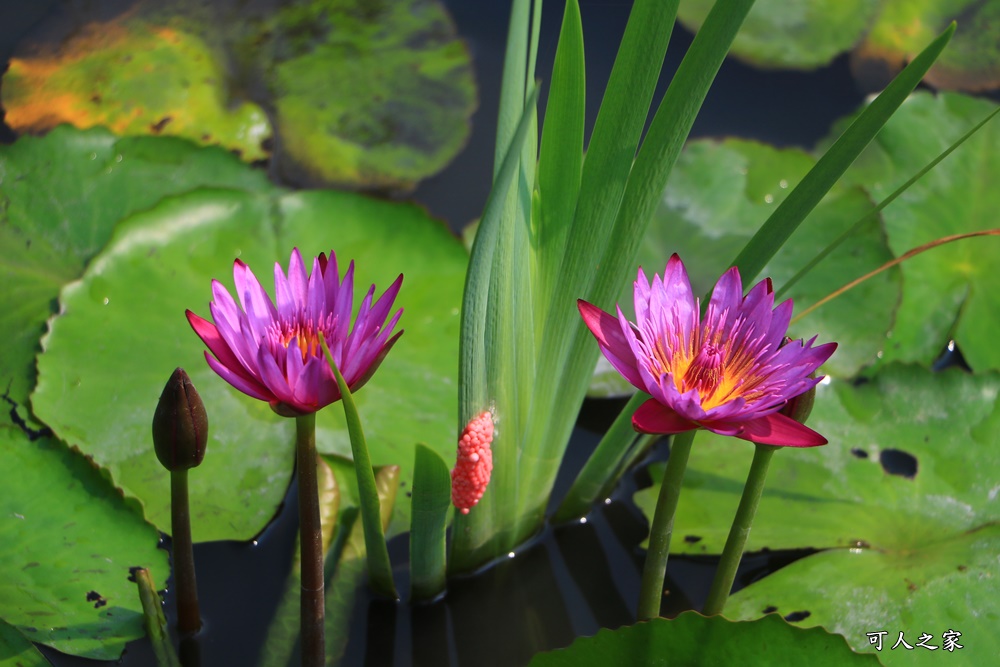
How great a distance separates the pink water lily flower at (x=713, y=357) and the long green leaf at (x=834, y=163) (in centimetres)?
13

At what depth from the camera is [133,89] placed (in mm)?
2045

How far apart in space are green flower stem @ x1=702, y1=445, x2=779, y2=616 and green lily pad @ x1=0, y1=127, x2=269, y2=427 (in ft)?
4.20

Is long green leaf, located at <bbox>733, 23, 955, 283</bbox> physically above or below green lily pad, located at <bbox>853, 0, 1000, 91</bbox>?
below

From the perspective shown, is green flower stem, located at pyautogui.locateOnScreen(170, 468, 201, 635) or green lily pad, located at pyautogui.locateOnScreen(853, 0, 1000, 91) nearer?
green flower stem, located at pyautogui.locateOnScreen(170, 468, 201, 635)

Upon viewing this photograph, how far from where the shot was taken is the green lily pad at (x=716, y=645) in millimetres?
1039

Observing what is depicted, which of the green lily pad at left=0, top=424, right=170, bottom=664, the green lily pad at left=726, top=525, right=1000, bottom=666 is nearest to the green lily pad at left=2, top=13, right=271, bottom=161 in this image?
the green lily pad at left=0, top=424, right=170, bottom=664

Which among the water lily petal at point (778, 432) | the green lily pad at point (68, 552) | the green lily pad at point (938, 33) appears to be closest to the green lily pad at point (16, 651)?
the green lily pad at point (68, 552)

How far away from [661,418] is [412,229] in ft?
3.40

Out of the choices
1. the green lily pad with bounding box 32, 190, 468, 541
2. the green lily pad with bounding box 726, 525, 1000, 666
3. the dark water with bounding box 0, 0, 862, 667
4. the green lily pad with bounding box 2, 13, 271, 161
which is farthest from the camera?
the green lily pad with bounding box 2, 13, 271, 161

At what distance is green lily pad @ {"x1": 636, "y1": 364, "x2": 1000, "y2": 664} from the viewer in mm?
1292

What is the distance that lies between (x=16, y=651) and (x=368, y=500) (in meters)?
0.53

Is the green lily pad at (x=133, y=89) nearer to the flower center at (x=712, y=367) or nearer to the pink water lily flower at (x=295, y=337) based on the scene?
the pink water lily flower at (x=295, y=337)

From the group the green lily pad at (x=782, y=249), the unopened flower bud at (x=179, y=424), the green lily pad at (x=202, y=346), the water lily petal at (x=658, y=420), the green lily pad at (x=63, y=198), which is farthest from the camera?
the green lily pad at (x=782, y=249)

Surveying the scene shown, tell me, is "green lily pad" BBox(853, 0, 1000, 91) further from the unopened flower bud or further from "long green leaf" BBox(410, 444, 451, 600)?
the unopened flower bud
